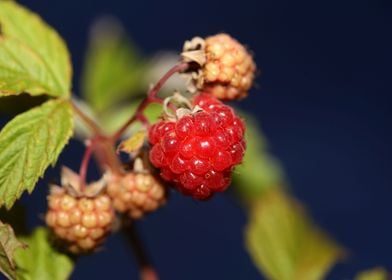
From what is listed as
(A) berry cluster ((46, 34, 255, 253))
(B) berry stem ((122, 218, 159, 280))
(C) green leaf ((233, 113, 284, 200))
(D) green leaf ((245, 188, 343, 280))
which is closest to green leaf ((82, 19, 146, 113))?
(C) green leaf ((233, 113, 284, 200))

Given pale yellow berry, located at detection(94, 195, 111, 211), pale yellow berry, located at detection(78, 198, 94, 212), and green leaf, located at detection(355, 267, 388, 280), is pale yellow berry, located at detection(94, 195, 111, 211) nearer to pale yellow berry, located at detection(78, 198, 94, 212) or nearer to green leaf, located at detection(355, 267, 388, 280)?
pale yellow berry, located at detection(78, 198, 94, 212)

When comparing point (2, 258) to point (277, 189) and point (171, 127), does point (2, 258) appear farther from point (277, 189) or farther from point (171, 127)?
point (277, 189)

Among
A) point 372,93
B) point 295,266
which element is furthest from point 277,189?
point 372,93

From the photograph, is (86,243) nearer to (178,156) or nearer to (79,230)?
(79,230)

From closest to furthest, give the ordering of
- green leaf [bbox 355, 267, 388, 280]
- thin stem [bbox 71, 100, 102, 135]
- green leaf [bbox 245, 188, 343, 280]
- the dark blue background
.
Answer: thin stem [bbox 71, 100, 102, 135] → green leaf [bbox 355, 267, 388, 280] → green leaf [bbox 245, 188, 343, 280] → the dark blue background

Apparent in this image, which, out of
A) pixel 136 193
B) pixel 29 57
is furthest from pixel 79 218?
pixel 29 57
